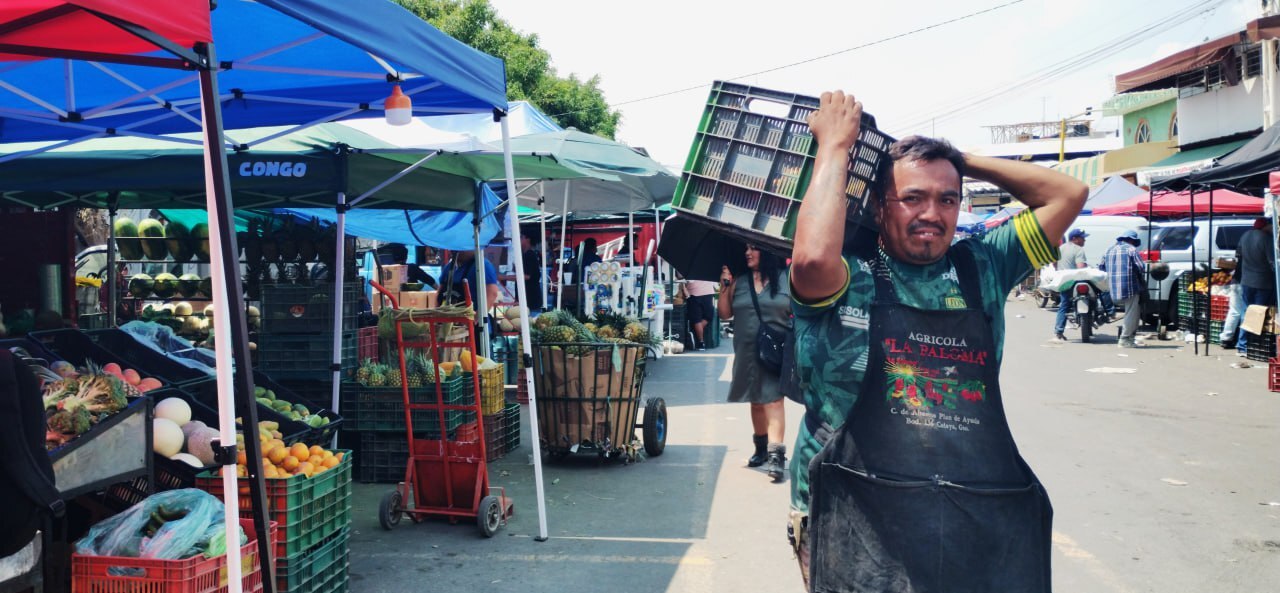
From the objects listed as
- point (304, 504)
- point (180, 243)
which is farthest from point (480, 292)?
point (304, 504)

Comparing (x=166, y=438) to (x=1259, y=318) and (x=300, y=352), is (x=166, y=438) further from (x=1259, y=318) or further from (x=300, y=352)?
(x=1259, y=318)

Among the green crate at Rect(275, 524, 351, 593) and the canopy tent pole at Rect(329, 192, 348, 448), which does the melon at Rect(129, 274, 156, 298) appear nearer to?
the canopy tent pole at Rect(329, 192, 348, 448)

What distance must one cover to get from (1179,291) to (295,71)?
1809cm

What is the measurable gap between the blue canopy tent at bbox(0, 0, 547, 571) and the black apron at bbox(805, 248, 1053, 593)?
210 centimetres

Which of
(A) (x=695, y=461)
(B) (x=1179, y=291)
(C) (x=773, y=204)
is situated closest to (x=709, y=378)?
(A) (x=695, y=461)

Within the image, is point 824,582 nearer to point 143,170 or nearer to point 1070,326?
point 143,170

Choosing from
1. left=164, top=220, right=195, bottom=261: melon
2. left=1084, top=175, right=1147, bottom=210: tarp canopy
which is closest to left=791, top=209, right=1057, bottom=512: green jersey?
left=164, top=220, right=195, bottom=261: melon

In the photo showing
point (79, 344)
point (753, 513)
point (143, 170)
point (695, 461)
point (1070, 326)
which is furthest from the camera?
point (1070, 326)

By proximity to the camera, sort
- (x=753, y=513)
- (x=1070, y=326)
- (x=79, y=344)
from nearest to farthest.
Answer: (x=79, y=344) → (x=753, y=513) → (x=1070, y=326)

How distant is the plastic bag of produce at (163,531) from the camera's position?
430 cm

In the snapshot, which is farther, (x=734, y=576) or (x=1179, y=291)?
(x=1179, y=291)

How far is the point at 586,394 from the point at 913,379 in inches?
237

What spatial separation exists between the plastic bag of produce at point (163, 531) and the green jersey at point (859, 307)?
2.78 metres

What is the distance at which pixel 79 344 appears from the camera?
255 inches
